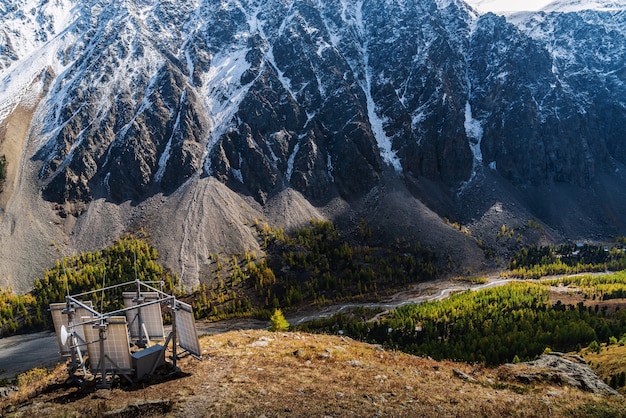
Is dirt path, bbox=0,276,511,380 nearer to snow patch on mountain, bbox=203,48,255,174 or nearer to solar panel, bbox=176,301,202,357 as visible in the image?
solar panel, bbox=176,301,202,357

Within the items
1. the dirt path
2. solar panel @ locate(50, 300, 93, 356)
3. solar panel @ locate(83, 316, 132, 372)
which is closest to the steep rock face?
the dirt path

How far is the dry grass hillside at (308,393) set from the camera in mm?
19156

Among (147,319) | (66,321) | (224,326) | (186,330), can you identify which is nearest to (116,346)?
(186,330)

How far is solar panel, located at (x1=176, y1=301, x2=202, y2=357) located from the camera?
2462 centimetres

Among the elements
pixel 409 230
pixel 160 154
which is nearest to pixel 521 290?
pixel 409 230

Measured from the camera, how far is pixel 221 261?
121188 millimetres

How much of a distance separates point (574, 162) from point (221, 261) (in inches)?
7089

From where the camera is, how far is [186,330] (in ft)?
83.3

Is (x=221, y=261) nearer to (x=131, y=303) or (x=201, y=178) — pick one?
(x=201, y=178)

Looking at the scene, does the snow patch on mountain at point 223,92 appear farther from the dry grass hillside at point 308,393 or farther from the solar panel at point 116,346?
the dry grass hillside at point 308,393

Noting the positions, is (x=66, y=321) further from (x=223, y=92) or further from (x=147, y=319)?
(x=223, y=92)

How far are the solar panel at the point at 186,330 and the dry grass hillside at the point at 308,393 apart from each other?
42.9 inches

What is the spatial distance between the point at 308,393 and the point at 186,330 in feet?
30.7

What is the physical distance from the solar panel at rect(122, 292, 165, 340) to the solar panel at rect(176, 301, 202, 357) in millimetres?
4131
